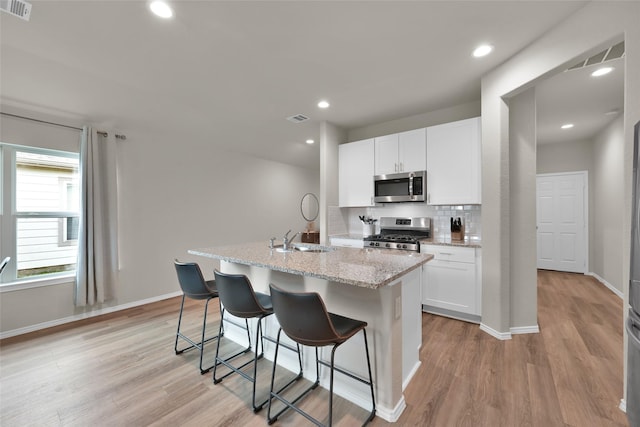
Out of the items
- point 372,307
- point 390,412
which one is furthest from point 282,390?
point 372,307

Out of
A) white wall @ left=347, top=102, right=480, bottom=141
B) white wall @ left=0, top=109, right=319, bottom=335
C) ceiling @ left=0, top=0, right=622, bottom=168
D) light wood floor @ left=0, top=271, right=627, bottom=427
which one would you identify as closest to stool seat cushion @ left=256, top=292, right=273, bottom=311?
light wood floor @ left=0, top=271, right=627, bottom=427

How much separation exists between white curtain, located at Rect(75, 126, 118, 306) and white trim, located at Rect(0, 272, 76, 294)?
147 mm

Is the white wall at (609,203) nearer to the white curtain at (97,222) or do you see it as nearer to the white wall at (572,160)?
the white wall at (572,160)

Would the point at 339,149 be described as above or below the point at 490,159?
above

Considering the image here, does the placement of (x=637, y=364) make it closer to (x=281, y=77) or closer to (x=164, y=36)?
(x=281, y=77)

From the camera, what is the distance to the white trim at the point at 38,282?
2824mm

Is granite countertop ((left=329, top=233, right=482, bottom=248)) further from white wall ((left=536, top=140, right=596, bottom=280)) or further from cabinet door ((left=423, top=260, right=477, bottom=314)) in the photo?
white wall ((left=536, top=140, right=596, bottom=280))

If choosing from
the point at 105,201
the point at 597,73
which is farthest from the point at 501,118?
the point at 105,201

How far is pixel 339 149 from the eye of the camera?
14.1ft

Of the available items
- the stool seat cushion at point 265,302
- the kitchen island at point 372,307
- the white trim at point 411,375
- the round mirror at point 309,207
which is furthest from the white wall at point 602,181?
the round mirror at point 309,207

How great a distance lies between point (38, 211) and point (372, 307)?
3.85 meters

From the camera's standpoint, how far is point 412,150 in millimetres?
3594

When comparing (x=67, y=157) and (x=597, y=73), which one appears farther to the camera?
(x=67, y=157)

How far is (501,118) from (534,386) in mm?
2266
